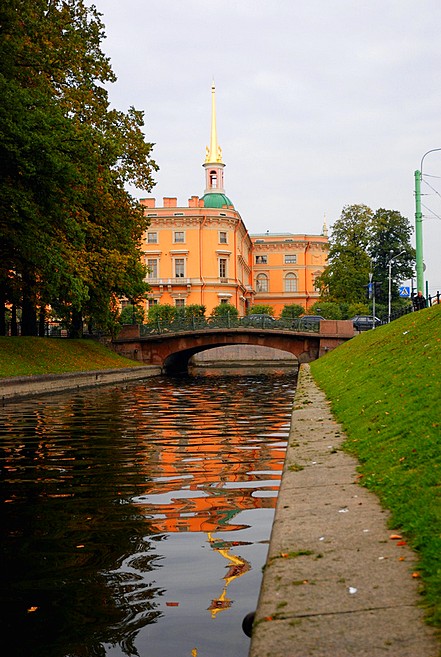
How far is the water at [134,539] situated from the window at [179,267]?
74.6m

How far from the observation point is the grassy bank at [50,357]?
30.9 meters

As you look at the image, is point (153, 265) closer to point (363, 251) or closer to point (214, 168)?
point (214, 168)

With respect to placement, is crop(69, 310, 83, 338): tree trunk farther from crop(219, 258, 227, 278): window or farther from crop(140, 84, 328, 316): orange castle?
crop(219, 258, 227, 278): window

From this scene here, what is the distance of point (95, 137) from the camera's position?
30812mm

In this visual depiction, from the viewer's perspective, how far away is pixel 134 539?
6.60 m

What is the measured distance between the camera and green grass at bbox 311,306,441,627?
4920 millimetres

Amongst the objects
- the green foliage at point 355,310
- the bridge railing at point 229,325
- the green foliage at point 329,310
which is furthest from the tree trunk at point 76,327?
the green foliage at point 355,310

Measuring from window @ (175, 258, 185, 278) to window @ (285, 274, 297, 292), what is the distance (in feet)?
A: 84.8

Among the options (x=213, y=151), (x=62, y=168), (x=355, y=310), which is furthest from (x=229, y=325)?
(x=213, y=151)

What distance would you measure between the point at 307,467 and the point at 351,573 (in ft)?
13.2

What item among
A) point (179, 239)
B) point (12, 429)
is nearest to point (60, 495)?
point (12, 429)

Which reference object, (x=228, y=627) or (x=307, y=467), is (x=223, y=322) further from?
(x=228, y=627)

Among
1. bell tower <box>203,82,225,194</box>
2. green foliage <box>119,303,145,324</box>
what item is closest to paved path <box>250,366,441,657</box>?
green foliage <box>119,303,145,324</box>

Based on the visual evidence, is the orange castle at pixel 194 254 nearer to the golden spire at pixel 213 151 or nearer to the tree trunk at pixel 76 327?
the golden spire at pixel 213 151
